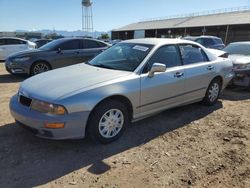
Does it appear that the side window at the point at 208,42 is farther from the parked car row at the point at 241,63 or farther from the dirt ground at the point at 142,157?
the dirt ground at the point at 142,157

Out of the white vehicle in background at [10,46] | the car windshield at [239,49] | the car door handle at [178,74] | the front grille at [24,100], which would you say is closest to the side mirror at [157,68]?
the car door handle at [178,74]

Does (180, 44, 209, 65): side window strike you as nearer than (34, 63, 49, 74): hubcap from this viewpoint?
Yes

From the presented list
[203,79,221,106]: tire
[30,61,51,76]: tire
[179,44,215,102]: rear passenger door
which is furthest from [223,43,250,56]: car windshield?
[30,61,51,76]: tire

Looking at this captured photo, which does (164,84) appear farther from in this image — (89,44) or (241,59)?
(89,44)

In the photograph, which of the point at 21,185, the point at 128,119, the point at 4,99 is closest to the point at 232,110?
the point at 128,119

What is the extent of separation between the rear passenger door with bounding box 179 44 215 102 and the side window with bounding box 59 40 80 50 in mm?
5520

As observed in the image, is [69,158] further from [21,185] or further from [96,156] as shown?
[21,185]

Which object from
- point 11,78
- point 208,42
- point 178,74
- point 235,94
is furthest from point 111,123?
point 208,42

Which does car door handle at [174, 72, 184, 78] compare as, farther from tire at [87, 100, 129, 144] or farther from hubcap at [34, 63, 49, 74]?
hubcap at [34, 63, 49, 74]

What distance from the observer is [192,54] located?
18.1 feet

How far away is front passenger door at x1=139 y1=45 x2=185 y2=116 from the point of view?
438 cm

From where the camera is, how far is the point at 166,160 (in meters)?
3.69

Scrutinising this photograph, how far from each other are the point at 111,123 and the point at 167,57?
1.71 metres

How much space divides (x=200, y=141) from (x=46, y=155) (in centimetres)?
238
